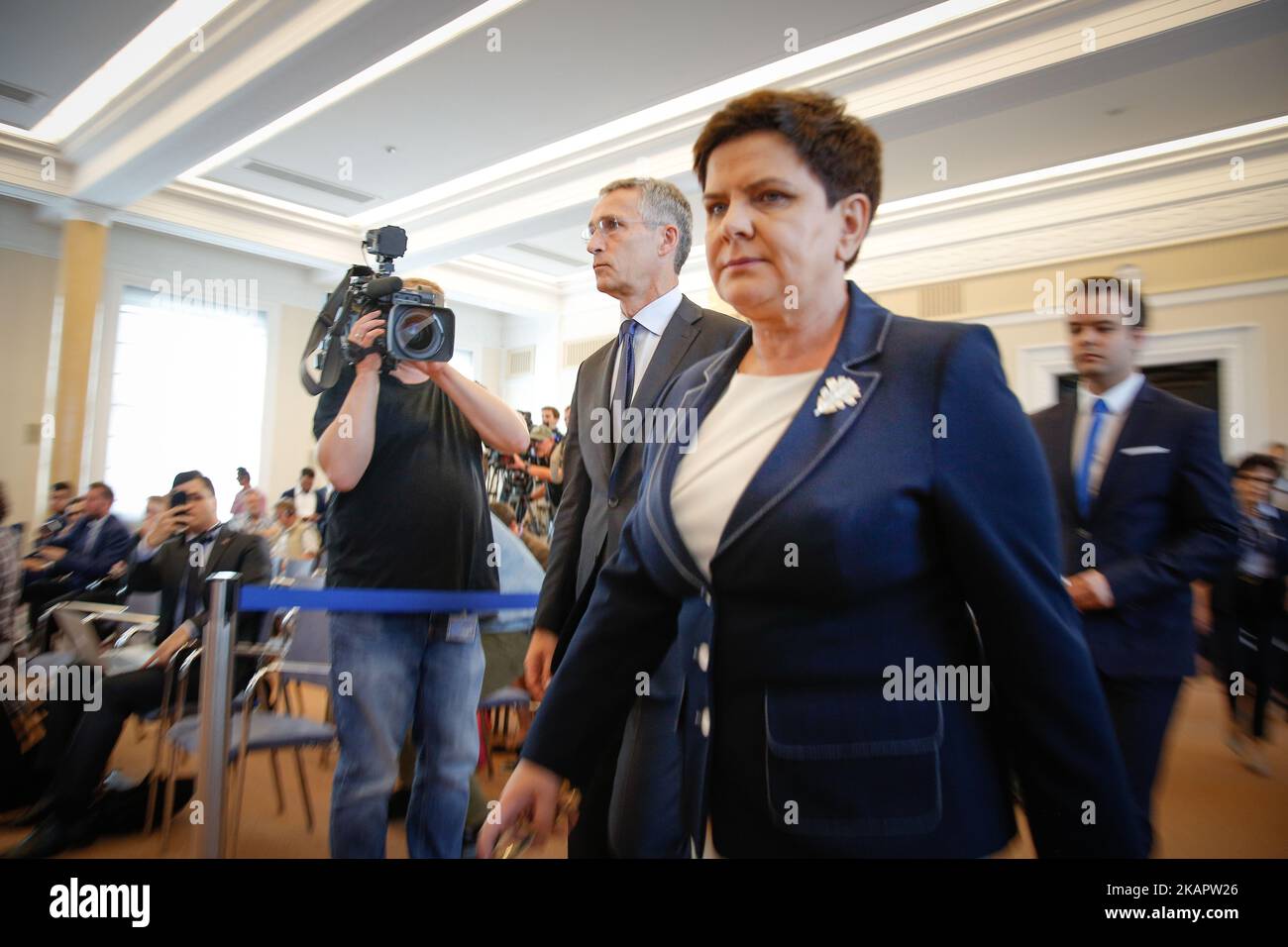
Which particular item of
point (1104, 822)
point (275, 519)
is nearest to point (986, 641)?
point (1104, 822)

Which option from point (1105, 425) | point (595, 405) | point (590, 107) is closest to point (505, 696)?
point (595, 405)

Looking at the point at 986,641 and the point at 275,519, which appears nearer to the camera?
the point at 986,641

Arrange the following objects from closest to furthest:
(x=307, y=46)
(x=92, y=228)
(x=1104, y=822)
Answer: (x=1104, y=822) → (x=307, y=46) → (x=92, y=228)

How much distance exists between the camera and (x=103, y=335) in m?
7.85

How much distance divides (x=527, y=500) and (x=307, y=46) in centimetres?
290

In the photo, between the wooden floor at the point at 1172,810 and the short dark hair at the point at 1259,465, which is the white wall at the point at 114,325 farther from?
the short dark hair at the point at 1259,465

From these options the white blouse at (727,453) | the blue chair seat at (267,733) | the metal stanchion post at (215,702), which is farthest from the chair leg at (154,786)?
the white blouse at (727,453)

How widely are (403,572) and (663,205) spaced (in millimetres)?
A: 963

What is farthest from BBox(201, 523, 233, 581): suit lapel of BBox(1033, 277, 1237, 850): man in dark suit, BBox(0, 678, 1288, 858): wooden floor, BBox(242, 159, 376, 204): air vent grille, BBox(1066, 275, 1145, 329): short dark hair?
BBox(242, 159, 376, 204): air vent grille

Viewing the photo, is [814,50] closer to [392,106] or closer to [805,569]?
[392,106]

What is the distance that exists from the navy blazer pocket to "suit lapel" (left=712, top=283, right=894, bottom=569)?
0.20 meters

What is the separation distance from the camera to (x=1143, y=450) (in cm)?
183

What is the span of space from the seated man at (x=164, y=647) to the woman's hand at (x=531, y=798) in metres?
1.67
